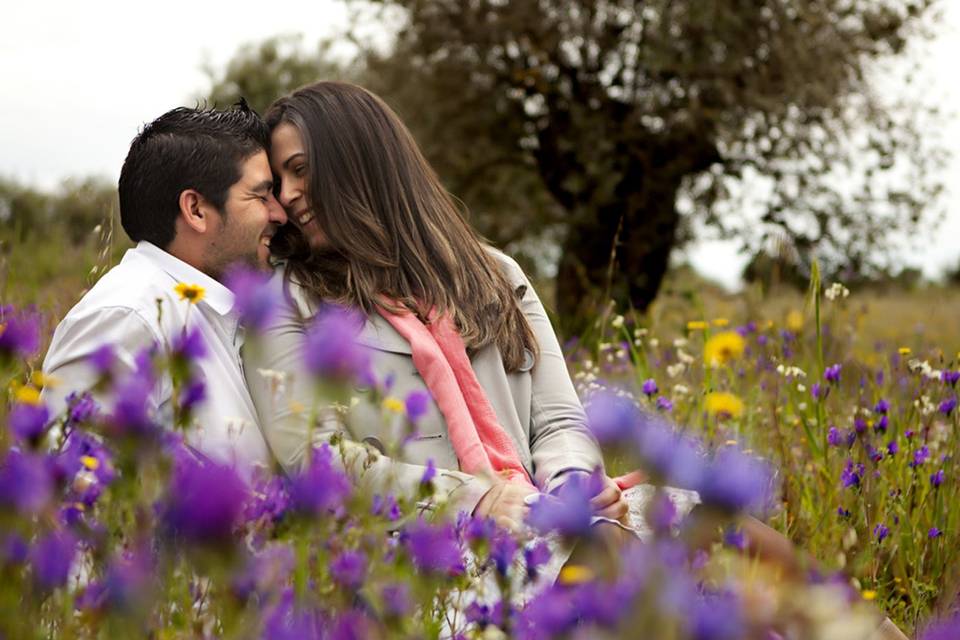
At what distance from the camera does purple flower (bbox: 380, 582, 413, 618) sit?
1189 mm

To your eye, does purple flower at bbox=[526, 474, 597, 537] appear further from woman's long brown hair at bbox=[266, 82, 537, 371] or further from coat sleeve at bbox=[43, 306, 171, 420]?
woman's long brown hair at bbox=[266, 82, 537, 371]

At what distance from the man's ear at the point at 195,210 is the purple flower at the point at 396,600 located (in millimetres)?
1606

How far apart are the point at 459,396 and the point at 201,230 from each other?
2.41ft

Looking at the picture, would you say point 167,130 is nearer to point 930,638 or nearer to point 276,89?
point 930,638

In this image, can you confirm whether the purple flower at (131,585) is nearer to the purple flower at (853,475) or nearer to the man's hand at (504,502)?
→ the man's hand at (504,502)

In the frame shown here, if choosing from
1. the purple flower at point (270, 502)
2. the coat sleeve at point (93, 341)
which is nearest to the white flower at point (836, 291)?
the coat sleeve at point (93, 341)

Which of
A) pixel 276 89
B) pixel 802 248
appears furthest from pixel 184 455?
pixel 276 89

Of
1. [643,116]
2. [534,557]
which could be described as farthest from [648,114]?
[534,557]

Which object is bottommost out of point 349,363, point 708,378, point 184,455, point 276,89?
point 276,89

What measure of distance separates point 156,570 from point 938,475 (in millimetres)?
2158

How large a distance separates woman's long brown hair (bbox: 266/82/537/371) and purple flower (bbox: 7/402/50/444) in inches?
60.7

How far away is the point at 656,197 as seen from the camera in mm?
10812

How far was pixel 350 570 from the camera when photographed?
52.6 inches

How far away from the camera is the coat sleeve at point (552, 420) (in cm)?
281
